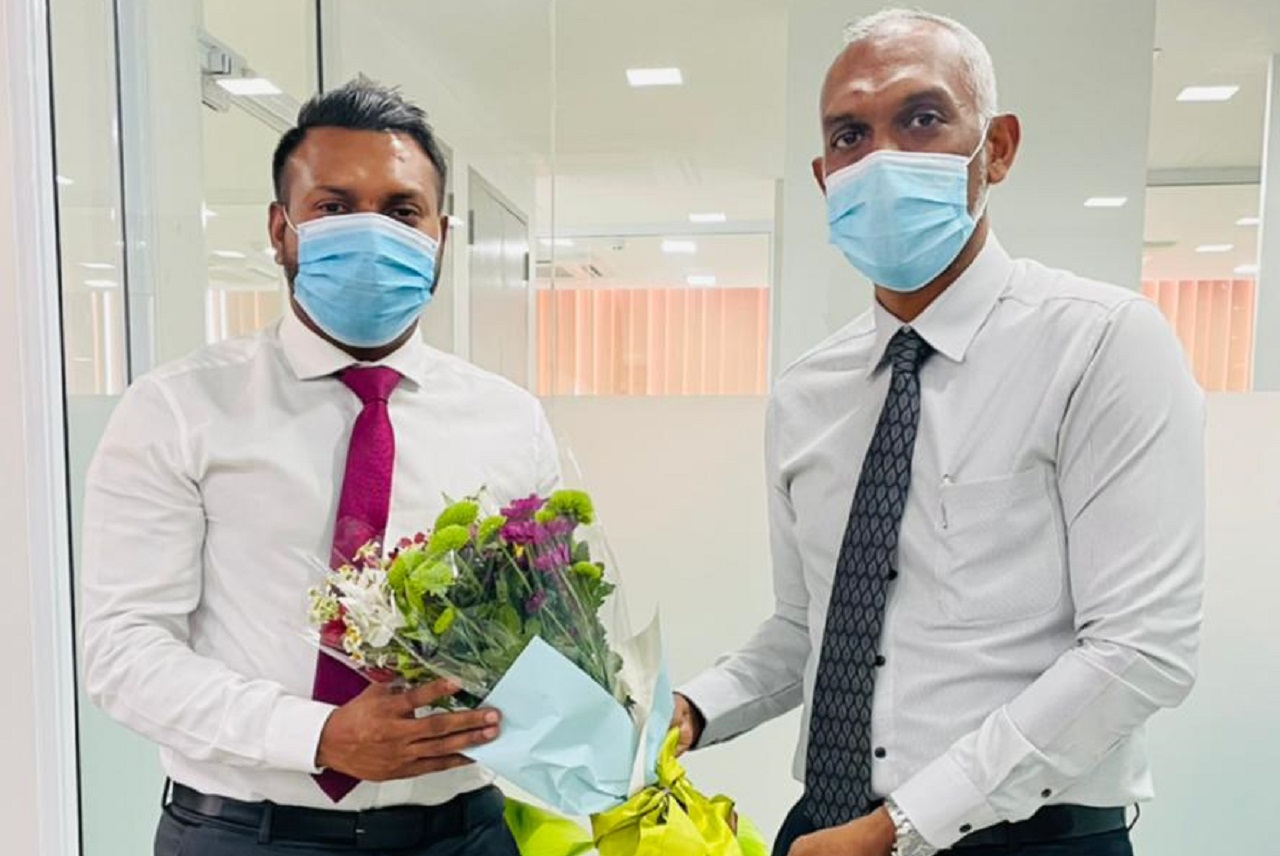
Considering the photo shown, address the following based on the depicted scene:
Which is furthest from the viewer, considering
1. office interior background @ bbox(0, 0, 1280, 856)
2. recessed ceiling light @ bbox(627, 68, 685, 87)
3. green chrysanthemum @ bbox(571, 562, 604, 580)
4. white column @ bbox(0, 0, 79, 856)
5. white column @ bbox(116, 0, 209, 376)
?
recessed ceiling light @ bbox(627, 68, 685, 87)

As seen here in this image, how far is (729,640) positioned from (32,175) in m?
1.76

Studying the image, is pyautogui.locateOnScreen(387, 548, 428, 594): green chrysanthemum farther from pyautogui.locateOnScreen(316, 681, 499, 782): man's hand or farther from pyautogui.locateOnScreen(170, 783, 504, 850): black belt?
pyautogui.locateOnScreen(170, 783, 504, 850): black belt

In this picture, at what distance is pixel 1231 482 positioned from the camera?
2.20m

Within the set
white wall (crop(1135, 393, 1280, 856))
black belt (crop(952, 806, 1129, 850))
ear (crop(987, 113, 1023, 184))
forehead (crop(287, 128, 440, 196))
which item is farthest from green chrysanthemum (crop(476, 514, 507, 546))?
white wall (crop(1135, 393, 1280, 856))

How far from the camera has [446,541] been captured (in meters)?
0.87

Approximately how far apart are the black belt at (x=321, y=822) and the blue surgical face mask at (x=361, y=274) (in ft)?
1.90

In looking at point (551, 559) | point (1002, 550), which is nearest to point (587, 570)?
point (551, 559)

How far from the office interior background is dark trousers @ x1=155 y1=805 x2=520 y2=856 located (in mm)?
891

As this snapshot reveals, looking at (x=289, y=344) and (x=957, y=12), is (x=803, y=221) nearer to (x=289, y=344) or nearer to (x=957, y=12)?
(x=957, y=12)

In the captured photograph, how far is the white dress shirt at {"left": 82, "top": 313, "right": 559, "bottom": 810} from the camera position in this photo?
3.36 feet

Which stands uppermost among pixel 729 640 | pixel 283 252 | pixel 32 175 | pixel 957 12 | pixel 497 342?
pixel 957 12

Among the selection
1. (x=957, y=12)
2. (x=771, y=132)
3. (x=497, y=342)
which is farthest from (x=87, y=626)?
(x=957, y=12)

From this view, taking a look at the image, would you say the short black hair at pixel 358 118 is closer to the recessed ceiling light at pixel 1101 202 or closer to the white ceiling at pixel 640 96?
the white ceiling at pixel 640 96

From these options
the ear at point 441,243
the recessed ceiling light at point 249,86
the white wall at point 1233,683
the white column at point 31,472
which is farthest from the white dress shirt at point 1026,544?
the recessed ceiling light at point 249,86
